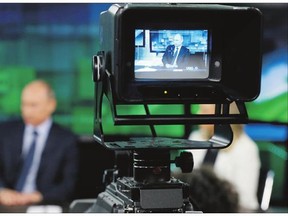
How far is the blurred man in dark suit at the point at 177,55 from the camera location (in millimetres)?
1792

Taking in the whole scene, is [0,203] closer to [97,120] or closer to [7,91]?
[7,91]

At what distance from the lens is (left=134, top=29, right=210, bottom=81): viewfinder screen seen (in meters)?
1.78

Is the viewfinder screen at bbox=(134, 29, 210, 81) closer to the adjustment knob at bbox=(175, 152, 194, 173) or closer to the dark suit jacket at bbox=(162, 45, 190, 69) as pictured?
the dark suit jacket at bbox=(162, 45, 190, 69)

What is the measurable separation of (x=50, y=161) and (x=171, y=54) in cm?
308

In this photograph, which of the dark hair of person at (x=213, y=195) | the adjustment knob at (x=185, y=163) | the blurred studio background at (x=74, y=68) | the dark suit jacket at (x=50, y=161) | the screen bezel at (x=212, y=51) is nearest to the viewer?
the screen bezel at (x=212, y=51)

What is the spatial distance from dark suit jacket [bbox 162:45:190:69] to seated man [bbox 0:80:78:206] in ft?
9.61

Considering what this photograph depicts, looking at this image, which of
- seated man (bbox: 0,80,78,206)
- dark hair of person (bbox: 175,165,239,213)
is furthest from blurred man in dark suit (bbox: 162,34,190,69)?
seated man (bbox: 0,80,78,206)

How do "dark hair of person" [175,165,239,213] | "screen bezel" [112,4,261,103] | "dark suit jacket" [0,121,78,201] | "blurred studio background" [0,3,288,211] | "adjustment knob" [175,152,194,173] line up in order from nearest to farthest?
"screen bezel" [112,4,261,103]
"adjustment knob" [175,152,194,173]
"dark hair of person" [175,165,239,213]
"dark suit jacket" [0,121,78,201]
"blurred studio background" [0,3,288,211]

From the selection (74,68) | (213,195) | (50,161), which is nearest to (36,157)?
(50,161)

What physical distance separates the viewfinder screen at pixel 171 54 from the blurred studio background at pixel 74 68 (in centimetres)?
300

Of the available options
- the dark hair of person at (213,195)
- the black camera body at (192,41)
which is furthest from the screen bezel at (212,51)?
the dark hair of person at (213,195)

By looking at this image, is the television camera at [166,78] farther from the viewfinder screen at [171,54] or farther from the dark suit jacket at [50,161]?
the dark suit jacket at [50,161]

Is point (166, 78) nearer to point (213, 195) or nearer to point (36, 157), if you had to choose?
point (213, 195)

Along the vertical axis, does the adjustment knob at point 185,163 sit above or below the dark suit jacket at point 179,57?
below
